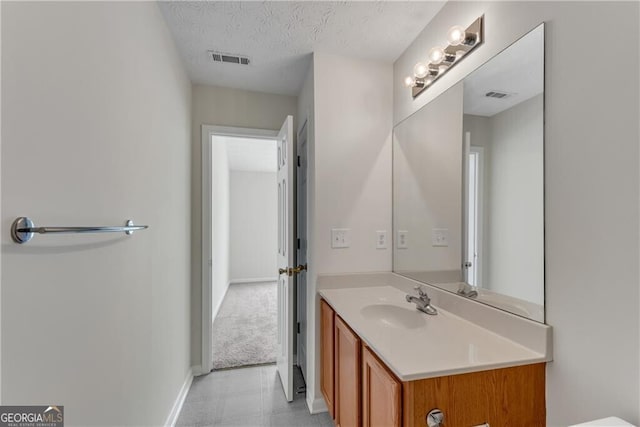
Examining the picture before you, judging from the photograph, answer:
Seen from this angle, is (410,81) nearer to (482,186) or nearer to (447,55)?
(447,55)

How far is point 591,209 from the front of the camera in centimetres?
82

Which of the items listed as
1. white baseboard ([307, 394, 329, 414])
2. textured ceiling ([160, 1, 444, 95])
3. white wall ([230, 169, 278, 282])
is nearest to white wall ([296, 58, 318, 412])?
white baseboard ([307, 394, 329, 414])

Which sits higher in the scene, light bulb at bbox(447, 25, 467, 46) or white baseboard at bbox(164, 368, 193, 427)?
light bulb at bbox(447, 25, 467, 46)

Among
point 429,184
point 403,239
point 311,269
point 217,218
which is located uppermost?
point 429,184

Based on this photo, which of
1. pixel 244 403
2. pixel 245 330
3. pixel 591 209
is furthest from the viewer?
pixel 245 330

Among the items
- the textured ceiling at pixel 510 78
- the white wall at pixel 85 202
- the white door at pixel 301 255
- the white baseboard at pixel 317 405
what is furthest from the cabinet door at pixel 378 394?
the white door at pixel 301 255

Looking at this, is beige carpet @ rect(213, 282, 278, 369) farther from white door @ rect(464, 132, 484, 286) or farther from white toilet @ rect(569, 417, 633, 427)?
white toilet @ rect(569, 417, 633, 427)

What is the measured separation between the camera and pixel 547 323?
0.95 m

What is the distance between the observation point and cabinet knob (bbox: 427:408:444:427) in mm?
860

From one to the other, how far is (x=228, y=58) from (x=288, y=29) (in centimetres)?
57

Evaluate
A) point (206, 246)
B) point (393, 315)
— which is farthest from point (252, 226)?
point (393, 315)

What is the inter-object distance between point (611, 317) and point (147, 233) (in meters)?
1.81

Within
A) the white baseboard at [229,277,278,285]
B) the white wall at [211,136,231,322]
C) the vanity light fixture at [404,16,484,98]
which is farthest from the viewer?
the white baseboard at [229,277,278,285]

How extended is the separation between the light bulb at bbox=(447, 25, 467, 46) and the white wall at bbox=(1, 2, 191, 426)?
1.45 m
